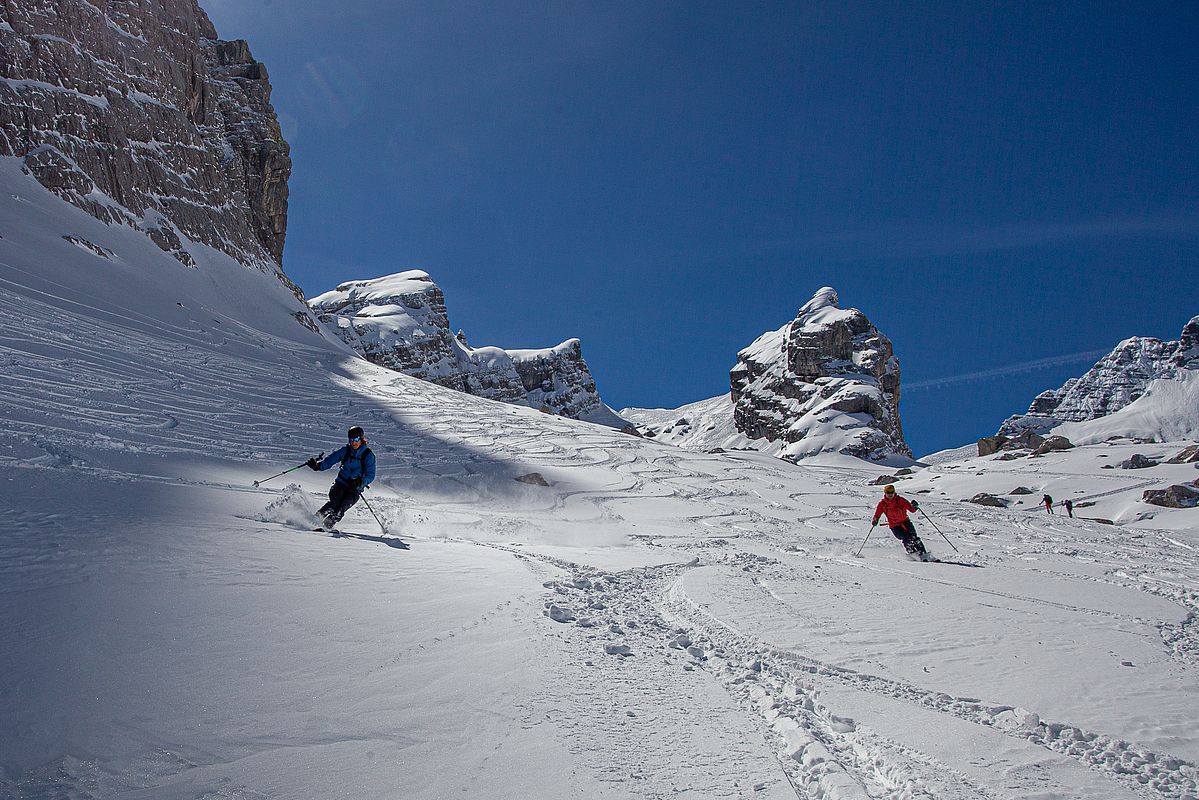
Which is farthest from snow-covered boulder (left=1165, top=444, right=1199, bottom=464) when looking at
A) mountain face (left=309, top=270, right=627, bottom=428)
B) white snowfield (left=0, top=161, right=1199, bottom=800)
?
mountain face (left=309, top=270, right=627, bottom=428)

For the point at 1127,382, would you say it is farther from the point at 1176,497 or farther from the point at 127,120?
the point at 127,120

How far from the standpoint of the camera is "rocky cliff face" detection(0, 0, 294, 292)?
139 feet

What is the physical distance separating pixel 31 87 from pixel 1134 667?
206 ft

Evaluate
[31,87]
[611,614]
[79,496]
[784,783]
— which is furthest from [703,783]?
[31,87]

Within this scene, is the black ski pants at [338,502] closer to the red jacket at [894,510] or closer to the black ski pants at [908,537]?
the red jacket at [894,510]

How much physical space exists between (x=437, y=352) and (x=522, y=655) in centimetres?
12751

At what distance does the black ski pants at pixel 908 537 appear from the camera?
444 inches

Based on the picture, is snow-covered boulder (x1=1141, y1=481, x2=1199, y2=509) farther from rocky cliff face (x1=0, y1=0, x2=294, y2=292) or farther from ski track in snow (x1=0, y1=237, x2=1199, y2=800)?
rocky cliff face (x1=0, y1=0, x2=294, y2=292)

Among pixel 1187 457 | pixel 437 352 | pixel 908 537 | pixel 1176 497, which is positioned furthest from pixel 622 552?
pixel 437 352

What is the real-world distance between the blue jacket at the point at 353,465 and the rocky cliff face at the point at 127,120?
149 feet

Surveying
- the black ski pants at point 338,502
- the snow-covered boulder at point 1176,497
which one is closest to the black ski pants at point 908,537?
the black ski pants at point 338,502

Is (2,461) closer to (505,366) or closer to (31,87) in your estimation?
(31,87)

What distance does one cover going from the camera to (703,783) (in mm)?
2932

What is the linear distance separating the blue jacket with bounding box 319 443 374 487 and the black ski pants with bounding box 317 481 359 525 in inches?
3.8
